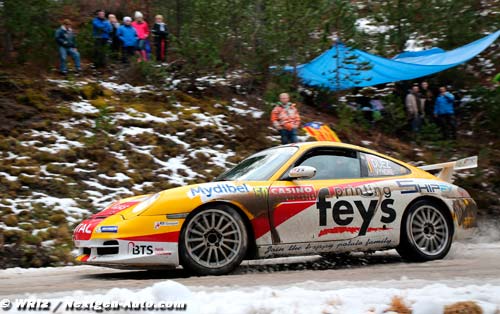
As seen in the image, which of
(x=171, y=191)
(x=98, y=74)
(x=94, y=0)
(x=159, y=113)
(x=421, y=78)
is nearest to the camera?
(x=171, y=191)

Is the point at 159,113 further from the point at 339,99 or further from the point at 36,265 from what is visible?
the point at 36,265

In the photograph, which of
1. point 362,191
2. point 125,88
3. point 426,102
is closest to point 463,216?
point 362,191

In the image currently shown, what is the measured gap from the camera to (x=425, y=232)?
27.3 feet

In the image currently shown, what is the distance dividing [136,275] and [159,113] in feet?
30.5

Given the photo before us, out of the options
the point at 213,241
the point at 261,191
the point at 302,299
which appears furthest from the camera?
the point at 261,191

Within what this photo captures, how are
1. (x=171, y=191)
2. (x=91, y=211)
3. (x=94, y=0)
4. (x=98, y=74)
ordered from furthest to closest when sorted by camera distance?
(x=94, y=0), (x=98, y=74), (x=91, y=211), (x=171, y=191)

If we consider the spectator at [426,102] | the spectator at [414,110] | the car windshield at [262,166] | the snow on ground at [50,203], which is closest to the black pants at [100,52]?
the snow on ground at [50,203]

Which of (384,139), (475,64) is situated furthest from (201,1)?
(475,64)

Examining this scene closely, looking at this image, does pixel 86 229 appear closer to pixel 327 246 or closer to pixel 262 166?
pixel 262 166

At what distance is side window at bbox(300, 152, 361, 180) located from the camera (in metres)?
7.98

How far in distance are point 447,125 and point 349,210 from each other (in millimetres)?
11538

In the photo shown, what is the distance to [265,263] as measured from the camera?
27.7 feet

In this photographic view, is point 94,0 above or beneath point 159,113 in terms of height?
above

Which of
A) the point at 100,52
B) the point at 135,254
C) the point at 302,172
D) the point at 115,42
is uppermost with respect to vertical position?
the point at 115,42
